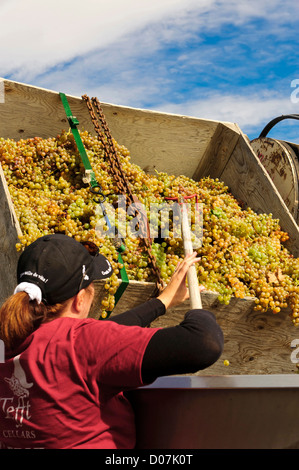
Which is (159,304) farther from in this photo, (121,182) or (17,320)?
(121,182)

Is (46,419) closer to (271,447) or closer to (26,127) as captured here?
(271,447)

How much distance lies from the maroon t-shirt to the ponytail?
38 millimetres

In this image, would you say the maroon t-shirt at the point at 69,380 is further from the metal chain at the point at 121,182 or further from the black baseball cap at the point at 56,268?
the metal chain at the point at 121,182

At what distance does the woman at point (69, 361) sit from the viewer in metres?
1.51

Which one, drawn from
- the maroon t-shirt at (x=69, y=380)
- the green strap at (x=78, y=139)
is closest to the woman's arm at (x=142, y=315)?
the maroon t-shirt at (x=69, y=380)

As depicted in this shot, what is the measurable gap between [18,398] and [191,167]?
3538mm

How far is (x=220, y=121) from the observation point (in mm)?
4555

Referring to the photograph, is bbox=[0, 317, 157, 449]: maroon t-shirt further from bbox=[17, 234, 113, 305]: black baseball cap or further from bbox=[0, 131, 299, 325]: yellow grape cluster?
bbox=[0, 131, 299, 325]: yellow grape cluster

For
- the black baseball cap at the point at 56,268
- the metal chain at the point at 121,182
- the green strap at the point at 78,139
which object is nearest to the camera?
the black baseball cap at the point at 56,268

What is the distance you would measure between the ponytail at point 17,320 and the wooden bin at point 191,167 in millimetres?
1081

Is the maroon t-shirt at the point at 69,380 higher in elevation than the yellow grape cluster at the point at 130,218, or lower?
lower

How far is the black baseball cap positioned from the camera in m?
1.68

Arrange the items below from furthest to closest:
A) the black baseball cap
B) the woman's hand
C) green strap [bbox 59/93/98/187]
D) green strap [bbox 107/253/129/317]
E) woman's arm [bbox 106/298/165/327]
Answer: green strap [bbox 59/93/98/187] → green strap [bbox 107/253/129/317] → the woman's hand → woman's arm [bbox 106/298/165/327] → the black baseball cap

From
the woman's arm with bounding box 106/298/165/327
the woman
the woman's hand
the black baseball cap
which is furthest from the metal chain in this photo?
the woman
